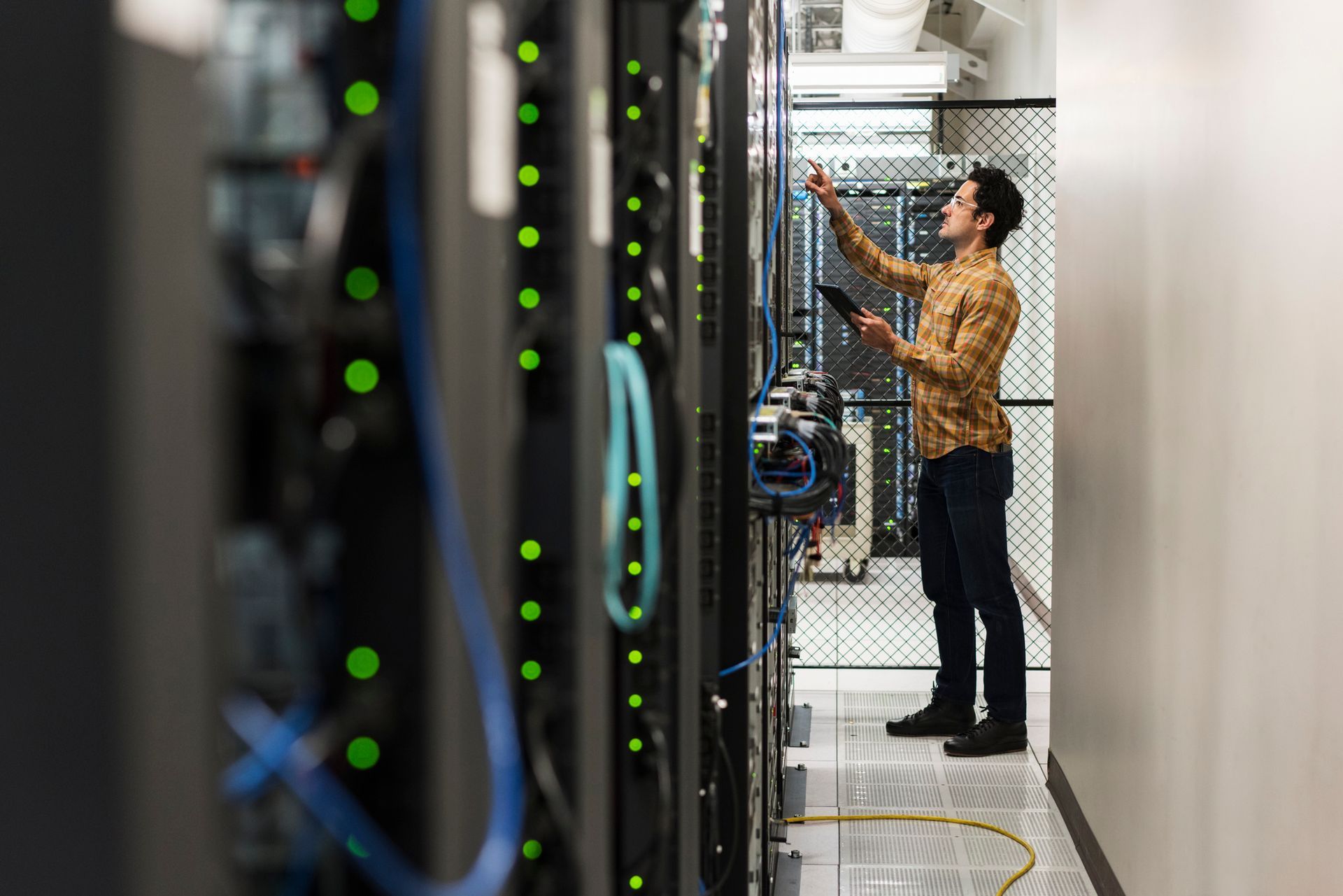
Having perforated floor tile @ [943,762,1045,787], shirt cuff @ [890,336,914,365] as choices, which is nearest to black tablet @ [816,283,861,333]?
shirt cuff @ [890,336,914,365]

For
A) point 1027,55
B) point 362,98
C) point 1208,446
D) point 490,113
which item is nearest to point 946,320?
point 1208,446

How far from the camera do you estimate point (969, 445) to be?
12.2 feet

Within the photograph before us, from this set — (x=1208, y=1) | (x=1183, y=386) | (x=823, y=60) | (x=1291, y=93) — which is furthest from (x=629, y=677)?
(x=823, y=60)

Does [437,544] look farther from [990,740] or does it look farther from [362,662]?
[990,740]

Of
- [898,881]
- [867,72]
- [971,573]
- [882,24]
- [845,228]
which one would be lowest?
[898,881]

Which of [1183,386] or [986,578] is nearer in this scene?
[1183,386]

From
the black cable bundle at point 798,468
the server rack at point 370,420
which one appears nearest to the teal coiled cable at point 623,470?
the server rack at point 370,420

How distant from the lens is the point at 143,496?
39cm

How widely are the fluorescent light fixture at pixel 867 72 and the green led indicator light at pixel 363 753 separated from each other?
529cm

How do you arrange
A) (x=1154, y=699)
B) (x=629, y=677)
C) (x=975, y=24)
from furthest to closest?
(x=975, y=24) < (x=1154, y=699) < (x=629, y=677)

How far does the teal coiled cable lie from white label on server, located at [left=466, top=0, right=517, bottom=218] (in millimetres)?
236

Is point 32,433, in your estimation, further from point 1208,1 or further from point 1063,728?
point 1063,728

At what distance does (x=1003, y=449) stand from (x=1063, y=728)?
87 cm

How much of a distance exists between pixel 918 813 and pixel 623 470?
9.10 ft
